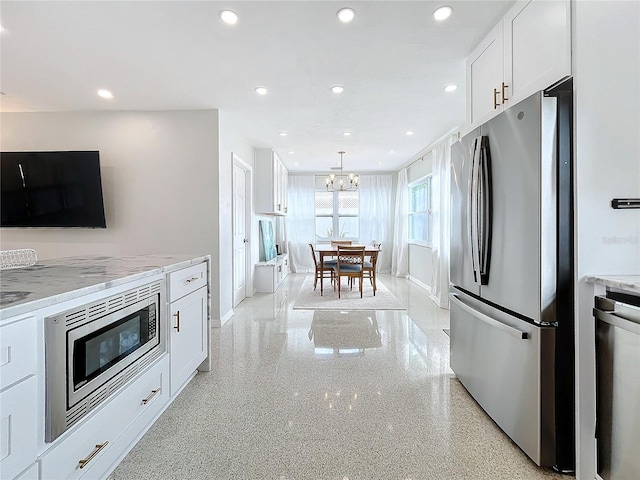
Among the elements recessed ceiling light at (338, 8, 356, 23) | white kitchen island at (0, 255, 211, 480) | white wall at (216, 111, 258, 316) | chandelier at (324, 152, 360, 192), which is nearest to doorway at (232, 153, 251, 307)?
white wall at (216, 111, 258, 316)

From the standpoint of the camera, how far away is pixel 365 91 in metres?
3.30

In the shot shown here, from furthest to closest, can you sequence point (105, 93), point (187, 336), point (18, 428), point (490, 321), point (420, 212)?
point (420, 212) < point (105, 93) < point (187, 336) < point (490, 321) < point (18, 428)

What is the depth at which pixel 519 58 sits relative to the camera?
1.99 metres

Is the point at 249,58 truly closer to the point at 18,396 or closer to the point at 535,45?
the point at 535,45

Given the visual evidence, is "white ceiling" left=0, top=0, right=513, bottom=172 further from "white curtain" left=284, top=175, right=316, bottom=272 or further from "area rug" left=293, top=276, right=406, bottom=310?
"white curtain" left=284, top=175, right=316, bottom=272

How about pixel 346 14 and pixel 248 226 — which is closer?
pixel 346 14

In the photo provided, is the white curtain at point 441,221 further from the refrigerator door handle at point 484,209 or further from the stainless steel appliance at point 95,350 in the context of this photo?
the stainless steel appliance at point 95,350

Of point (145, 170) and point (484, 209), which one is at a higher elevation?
point (145, 170)

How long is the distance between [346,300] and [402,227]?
125 inches

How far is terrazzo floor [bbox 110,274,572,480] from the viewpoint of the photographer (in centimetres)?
157

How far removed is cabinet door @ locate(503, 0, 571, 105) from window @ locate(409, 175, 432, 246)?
4.00m

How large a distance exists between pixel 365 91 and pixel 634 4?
6.86 feet

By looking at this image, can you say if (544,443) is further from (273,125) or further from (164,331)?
(273,125)

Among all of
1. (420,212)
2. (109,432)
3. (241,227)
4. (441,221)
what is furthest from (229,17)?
(420,212)
